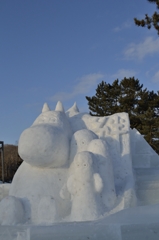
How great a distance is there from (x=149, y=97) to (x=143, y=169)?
48.2 ft

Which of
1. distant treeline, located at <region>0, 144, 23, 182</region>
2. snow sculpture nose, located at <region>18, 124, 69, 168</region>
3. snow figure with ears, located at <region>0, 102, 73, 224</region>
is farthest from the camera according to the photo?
distant treeline, located at <region>0, 144, 23, 182</region>

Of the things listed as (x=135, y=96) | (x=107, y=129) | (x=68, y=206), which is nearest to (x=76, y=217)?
(x=68, y=206)

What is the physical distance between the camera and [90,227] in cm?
218

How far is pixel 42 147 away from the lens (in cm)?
378

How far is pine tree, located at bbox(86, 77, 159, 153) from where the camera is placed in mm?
17000

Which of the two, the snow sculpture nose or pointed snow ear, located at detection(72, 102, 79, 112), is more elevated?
pointed snow ear, located at detection(72, 102, 79, 112)

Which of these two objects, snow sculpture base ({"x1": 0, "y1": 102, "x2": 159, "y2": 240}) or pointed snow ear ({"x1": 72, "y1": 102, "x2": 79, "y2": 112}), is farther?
pointed snow ear ({"x1": 72, "y1": 102, "x2": 79, "y2": 112})

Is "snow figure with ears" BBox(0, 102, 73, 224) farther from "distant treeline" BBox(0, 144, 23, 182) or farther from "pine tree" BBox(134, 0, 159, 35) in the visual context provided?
"distant treeline" BBox(0, 144, 23, 182)

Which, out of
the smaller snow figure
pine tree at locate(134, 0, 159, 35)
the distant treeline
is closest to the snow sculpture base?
the smaller snow figure

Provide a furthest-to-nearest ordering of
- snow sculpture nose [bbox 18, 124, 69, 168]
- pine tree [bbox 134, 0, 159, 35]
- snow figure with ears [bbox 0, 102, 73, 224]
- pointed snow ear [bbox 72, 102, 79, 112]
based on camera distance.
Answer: pine tree [bbox 134, 0, 159, 35], pointed snow ear [bbox 72, 102, 79, 112], snow sculpture nose [bbox 18, 124, 69, 168], snow figure with ears [bbox 0, 102, 73, 224]

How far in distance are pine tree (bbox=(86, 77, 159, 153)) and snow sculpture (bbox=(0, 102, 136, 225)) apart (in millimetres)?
12846

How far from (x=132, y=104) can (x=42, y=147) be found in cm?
1566

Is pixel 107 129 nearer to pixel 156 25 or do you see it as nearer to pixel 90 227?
pixel 90 227

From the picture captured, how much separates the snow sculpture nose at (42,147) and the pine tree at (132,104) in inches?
519
